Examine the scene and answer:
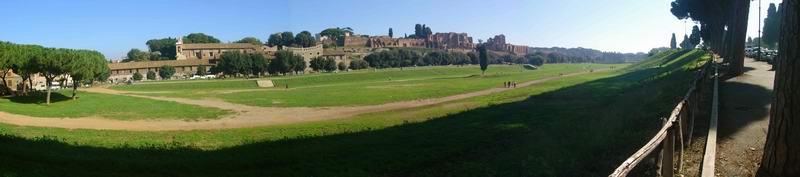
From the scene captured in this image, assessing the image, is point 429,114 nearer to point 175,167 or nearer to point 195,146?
point 195,146

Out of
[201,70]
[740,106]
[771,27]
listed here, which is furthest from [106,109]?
[771,27]

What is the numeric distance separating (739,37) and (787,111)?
72.0ft

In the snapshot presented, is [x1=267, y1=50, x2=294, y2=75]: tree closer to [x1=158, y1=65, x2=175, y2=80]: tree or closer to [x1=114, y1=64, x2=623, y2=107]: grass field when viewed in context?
[x1=114, y1=64, x2=623, y2=107]: grass field

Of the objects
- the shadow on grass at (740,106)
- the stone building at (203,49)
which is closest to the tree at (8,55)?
the shadow on grass at (740,106)

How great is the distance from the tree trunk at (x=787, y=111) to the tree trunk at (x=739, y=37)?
1990 centimetres

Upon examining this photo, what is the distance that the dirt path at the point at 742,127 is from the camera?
8.39 m

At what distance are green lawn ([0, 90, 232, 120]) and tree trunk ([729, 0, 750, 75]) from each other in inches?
1145

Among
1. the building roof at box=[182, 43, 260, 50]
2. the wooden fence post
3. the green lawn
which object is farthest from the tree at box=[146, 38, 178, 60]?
the wooden fence post

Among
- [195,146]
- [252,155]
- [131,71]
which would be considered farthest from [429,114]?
[131,71]

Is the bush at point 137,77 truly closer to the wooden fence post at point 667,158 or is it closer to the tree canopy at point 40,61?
the tree canopy at point 40,61

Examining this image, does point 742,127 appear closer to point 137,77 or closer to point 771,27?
point 771,27

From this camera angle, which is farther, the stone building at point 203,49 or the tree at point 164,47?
the tree at point 164,47

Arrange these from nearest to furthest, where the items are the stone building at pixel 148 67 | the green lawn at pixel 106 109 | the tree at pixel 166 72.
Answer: the green lawn at pixel 106 109
the tree at pixel 166 72
the stone building at pixel 148 67

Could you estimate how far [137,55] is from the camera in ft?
509
